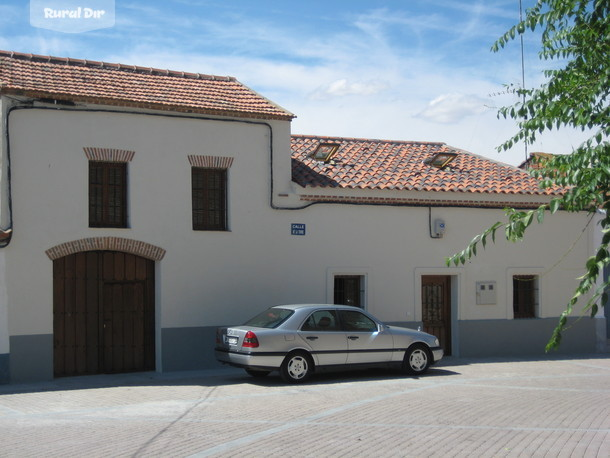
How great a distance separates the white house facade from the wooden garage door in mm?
28

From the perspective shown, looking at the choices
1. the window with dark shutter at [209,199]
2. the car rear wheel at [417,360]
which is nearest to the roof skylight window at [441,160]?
the window with dark shutter at [209,199]

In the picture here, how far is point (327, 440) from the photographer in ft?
29.5

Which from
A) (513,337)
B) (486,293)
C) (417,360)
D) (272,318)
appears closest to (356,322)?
(417,360)

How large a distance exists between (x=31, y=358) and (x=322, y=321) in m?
5.42

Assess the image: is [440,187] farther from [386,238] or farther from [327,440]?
[327,440]

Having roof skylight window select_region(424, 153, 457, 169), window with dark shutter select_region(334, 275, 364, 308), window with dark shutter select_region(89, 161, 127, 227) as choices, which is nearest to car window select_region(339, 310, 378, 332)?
window with dark shutter select_region(334, 275, 364, 308)

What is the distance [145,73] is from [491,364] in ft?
33.7

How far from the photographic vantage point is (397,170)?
19609mm

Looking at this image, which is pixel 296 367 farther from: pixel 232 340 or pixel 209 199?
pixel 209 199

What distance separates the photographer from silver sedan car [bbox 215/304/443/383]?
13.8 m

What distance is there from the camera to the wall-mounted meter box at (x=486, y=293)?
62.3 feet

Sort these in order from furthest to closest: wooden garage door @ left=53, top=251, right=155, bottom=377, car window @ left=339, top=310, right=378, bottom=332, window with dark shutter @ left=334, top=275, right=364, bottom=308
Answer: window with dark shutter @ left=334, top=275, right=364, bottom=308 → wooden garage door @ left=53, top=251, right=155, bottom=377 → car window @ left=339, top=310, right=378, bottom=332

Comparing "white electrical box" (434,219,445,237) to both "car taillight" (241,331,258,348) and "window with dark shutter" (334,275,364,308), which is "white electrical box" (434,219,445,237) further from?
"car taillight" (241,331,258,348)

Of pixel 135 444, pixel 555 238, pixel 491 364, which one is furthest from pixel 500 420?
pixel 555 238
